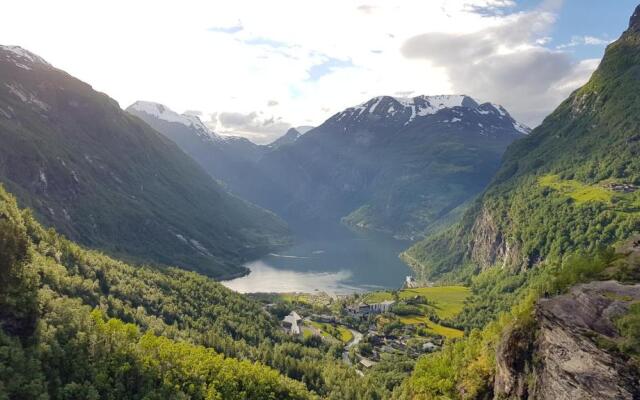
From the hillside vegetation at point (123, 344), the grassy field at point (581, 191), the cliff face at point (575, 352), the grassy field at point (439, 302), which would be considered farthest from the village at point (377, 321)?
the cliff face at point (575, 352)

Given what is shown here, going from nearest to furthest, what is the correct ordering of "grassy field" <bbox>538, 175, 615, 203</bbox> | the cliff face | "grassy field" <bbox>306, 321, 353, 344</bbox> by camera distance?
the cliff face
"grassy field" <bbox>306, 321, 353, 344</bbox>
"grassy field" <bbox>538, 175, 615, 203</bbox>

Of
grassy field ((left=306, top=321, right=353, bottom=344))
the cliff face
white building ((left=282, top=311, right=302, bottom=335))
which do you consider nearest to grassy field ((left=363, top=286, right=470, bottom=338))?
grassy field ((left=306, top=321, right=353, bottom=344))

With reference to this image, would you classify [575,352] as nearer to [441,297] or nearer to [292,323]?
[292,323]

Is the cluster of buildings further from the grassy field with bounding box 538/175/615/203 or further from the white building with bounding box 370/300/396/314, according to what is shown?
the grassy field with bounding box 538/175/615/203

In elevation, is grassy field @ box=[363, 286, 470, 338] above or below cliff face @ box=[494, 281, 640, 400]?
below

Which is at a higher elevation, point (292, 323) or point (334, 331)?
point (334, 331)

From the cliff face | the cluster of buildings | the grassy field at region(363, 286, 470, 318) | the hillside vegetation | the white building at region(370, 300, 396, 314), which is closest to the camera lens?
the cliff face

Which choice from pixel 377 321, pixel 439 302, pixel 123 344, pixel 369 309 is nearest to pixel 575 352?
pixel 123 344
